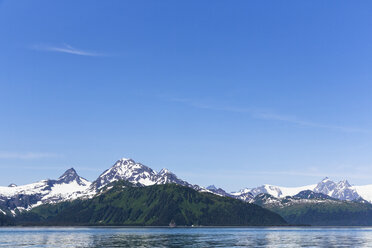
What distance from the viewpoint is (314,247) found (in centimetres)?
14275

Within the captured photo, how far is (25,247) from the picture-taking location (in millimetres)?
139500

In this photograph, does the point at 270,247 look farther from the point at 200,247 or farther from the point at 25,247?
the point at 25,247

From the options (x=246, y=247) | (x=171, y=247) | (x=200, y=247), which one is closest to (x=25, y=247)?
(x=171, y=247)

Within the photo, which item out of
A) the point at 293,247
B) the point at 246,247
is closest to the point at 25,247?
the point at 246,247

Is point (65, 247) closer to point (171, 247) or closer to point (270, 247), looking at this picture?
point (171, 247)

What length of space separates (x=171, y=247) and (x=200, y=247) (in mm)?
9667

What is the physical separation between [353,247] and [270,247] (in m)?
27.7

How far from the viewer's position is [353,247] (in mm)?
141750

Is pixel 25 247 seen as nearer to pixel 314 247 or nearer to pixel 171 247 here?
pixel 171 247

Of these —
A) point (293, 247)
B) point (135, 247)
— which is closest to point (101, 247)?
point (135, 247)

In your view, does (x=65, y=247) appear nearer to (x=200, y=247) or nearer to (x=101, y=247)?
(x=101, y=247)

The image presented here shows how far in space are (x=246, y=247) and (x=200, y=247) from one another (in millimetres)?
15577

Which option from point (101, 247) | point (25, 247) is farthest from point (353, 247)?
point (25, 247)

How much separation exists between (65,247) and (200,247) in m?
44.6
